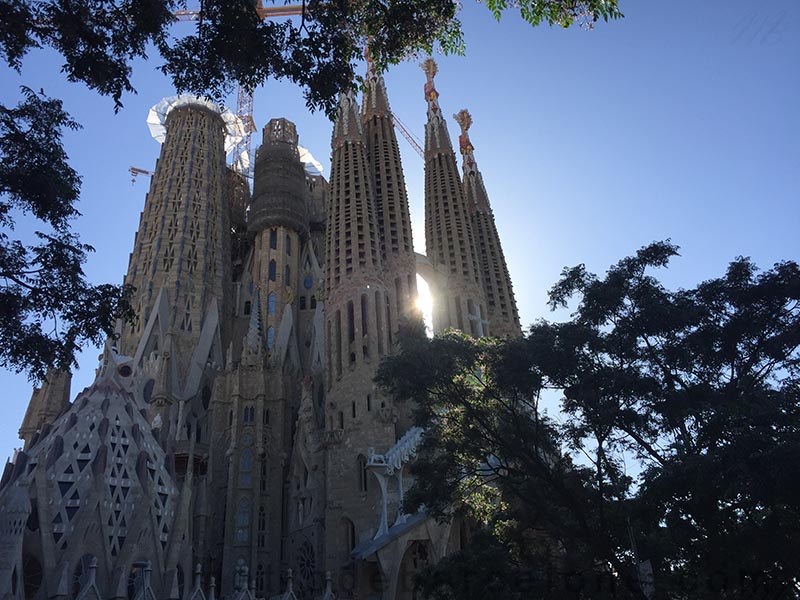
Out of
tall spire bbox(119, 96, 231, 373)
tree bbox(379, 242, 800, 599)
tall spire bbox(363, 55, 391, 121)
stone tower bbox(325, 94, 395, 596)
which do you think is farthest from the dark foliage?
tall spire bbox(363, 55, 391, 121)

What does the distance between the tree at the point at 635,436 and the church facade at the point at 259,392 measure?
28.9 feet

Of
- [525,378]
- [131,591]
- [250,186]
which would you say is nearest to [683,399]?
[525,378]

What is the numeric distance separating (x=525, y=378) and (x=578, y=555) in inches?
142

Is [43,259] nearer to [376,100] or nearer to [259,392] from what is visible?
[259,392]

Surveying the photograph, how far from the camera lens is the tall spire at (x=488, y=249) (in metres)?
39.4

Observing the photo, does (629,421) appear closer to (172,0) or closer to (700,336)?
(700,336)

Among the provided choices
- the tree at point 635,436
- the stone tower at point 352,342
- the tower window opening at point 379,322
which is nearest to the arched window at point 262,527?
the stone tower at point 352,342

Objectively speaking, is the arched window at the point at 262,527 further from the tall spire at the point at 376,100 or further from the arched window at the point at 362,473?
the tall spire at the point at 376,100

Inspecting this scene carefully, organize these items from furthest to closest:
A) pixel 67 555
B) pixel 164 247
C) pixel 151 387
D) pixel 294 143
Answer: pixel 294 143, pixel 164 247, pixel 151 387, pixel 67 555

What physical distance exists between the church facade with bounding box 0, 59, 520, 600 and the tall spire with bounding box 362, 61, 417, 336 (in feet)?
0.38

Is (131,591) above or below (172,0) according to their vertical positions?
below

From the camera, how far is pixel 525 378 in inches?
560

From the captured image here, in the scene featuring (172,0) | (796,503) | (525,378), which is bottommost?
(796,503)

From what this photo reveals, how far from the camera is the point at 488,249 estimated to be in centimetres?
4300
